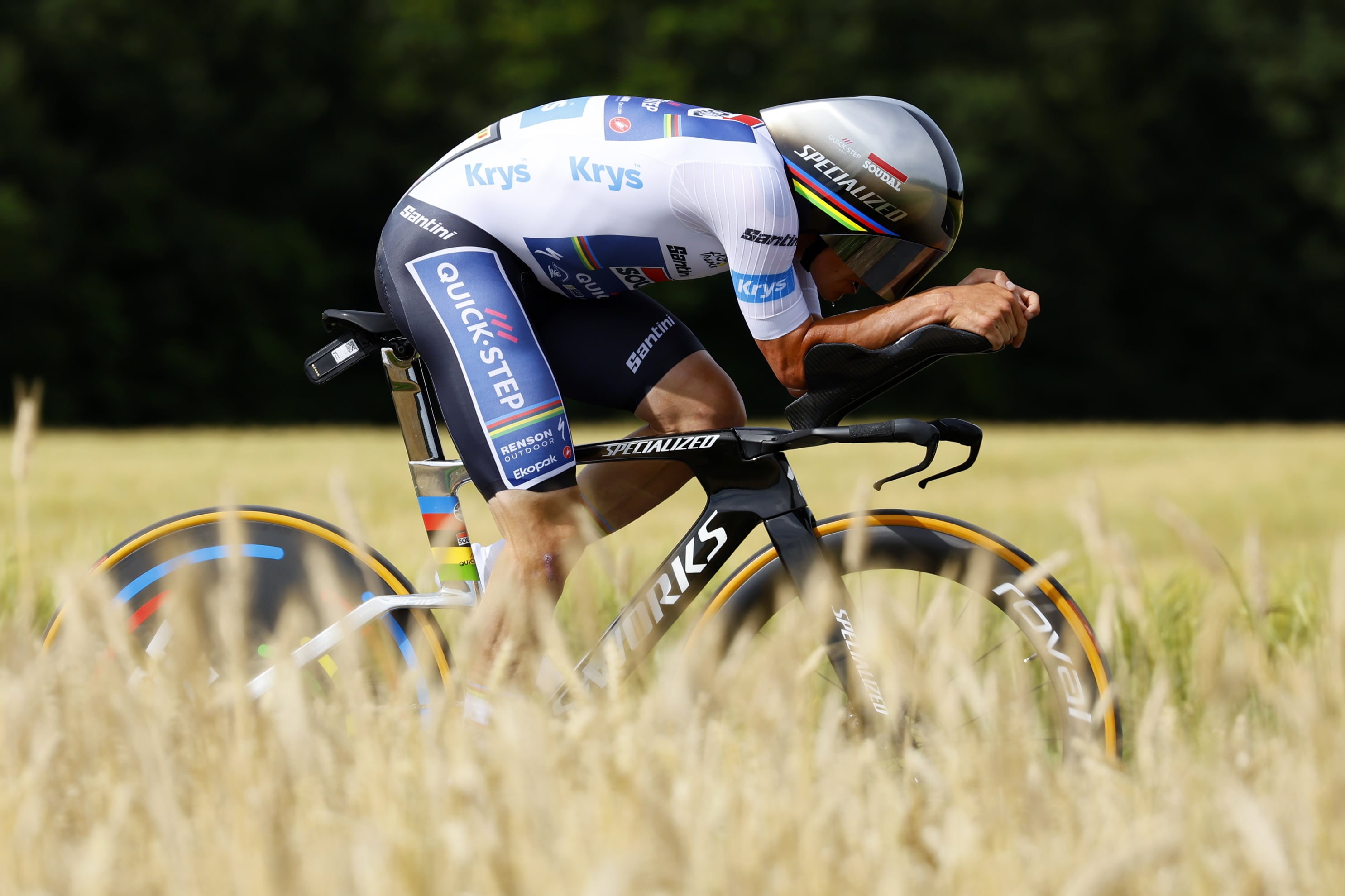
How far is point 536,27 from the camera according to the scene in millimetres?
29297

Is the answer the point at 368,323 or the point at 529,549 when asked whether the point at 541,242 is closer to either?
the point at 368,323

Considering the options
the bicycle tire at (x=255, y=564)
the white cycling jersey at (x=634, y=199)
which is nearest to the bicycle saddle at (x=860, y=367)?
the white cycling jersey at (x=634, y=199)

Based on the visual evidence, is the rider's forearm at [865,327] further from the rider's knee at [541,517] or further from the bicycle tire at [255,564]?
the bicycle tire at [255,564]

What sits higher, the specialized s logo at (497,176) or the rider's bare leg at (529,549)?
the specialized s logo at (497,176)

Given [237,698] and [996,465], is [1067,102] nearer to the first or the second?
[996,465]

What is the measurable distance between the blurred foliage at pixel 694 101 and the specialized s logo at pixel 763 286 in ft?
72.1

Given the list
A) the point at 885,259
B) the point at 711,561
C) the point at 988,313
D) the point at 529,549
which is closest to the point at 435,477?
the point at 529,549

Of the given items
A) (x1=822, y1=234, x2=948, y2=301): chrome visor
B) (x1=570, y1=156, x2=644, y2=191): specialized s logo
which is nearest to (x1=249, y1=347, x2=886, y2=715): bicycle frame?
(x1=822, y1=234, x2=948, y2=301): chrome visor

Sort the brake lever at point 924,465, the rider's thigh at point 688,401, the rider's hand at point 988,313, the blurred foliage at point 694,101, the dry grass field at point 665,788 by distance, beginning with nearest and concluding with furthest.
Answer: the dry grass field at point 665,788
the rider's hand at point 988,313
the brake lever at point 924,465
the rider's thigh at point 688,401
the blurred foliage at point 694,101

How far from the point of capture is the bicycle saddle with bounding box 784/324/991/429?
2.75 m

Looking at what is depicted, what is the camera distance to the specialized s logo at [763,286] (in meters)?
2.80

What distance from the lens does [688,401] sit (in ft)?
10.7

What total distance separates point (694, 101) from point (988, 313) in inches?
1004

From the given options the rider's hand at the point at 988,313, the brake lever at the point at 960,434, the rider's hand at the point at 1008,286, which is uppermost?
the rider's hand at the point at 1008,286
